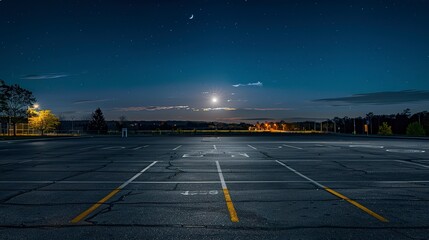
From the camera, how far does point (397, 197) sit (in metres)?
9.51

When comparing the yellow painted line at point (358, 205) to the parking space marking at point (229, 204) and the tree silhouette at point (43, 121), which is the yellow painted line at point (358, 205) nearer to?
the parking space marking at point (229, 204)

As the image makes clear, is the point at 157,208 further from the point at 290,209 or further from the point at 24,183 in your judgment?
the point at 24,183

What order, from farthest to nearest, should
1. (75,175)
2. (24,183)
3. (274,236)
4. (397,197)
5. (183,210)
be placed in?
(75,175), (24,183), (397,197), (183,210), (274,236)

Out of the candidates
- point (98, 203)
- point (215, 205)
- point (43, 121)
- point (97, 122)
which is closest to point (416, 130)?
point (215, 205)

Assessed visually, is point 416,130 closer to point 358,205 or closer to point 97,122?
point 358,205

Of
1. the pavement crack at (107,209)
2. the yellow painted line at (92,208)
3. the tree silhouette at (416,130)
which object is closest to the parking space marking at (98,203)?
the yellow painted line at (92,208)

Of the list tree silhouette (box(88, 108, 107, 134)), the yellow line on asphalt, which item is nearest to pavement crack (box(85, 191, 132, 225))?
the yellow line on asphalt

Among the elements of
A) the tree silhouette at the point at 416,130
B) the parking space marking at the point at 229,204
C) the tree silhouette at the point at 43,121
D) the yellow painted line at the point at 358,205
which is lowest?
the yellow painted line at the point at 358,205

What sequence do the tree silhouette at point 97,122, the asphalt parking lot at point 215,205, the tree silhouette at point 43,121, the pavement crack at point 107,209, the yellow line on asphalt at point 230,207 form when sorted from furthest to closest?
the tree silhouette at point 97,122
the tree silhouette at point 43,121
the yellow line on asphalt at point 230,207
the pavement crack at point 107,209
the asphalt parking lot at point 215,205

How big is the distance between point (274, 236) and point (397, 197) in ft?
15.9

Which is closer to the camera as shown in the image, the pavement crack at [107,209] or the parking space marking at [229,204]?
the pavement crack at [107,209]

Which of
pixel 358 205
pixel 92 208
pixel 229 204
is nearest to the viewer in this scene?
pixel 92 208

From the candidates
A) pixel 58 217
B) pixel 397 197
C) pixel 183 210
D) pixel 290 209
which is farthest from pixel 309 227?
pixel 58 217

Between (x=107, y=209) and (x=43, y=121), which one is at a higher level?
(x=43, y=121)
